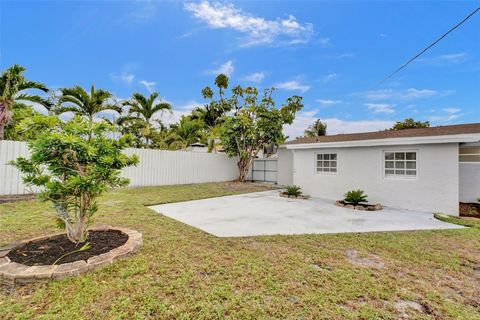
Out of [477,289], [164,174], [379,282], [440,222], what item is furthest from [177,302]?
[164,174]

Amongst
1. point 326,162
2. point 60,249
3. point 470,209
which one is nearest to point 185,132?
point 326,162

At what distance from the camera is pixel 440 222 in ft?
18.9

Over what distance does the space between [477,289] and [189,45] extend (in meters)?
12.2

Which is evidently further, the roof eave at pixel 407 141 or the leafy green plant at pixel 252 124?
the leafy green plant at pixel 252 124

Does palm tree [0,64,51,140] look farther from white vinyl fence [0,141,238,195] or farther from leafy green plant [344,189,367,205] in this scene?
leafy green plant [344,189,367,205]

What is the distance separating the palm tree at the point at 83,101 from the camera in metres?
9.73

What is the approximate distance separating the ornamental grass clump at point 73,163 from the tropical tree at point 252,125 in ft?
34.0

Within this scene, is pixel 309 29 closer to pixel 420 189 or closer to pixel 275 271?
pixel 420 189

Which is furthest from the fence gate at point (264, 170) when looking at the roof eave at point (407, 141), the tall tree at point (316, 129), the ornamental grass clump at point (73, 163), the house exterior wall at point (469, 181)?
the tall tree at point (316, 129)

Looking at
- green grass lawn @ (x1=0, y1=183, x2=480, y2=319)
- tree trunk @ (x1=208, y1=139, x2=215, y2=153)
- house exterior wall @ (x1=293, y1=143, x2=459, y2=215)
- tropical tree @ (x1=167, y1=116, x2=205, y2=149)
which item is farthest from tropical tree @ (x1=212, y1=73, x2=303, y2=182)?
green grass lawn @ (x1=0, y1=183, x2=480, y2=319)

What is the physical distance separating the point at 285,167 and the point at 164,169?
7274 mm

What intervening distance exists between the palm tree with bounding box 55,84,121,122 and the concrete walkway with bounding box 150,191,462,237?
658 cm

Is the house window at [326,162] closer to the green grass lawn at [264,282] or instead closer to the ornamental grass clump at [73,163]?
the green grass lawn at [264,282]

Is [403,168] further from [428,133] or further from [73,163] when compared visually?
[73,163]
